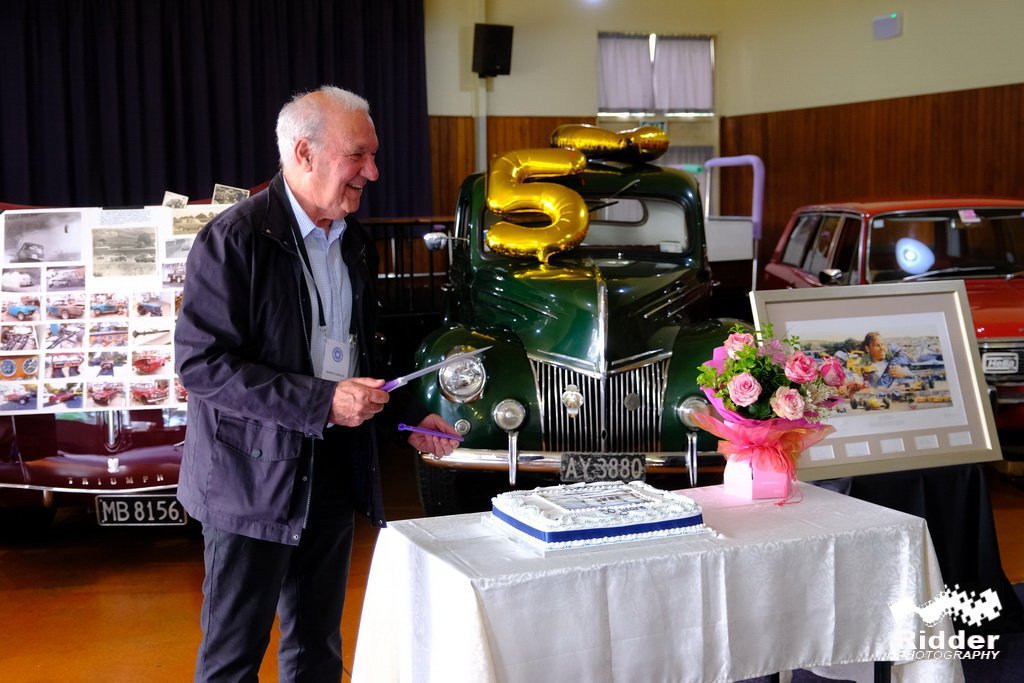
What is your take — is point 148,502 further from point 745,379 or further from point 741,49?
point 741,49

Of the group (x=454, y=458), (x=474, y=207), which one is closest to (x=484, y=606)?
(x=454, y=458)

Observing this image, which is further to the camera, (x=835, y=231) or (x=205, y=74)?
(x=205, y=74)

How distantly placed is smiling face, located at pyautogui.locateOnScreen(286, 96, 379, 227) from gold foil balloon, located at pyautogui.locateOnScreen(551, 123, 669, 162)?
3.39 metres

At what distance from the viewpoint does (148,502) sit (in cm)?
415

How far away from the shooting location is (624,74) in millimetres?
11906

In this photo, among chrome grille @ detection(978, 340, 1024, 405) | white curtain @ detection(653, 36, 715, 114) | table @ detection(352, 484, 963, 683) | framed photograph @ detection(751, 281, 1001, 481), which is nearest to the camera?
table @ detection(352, 484, 963, 683)

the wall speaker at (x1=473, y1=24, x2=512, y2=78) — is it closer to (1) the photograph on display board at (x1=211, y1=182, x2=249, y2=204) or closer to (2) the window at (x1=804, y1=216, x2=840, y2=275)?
(2) the window at (x1=804, y1=216, x2=840, y2=275)

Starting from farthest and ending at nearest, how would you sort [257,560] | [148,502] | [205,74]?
[205,74], [148,502], [257,560]

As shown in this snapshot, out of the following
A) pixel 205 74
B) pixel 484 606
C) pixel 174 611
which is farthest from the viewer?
pixel 205 74

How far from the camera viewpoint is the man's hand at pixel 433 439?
2.51m

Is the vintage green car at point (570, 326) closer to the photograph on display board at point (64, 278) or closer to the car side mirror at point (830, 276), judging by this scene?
the car side mirror at point (830, 276)

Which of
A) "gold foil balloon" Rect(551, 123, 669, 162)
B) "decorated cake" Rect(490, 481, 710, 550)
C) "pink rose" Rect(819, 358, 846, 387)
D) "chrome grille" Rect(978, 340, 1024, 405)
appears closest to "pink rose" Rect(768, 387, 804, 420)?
"pink rose" Rect(819, 358, 846, 387)

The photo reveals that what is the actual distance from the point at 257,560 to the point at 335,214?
785mm

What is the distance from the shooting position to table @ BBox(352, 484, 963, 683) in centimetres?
187
